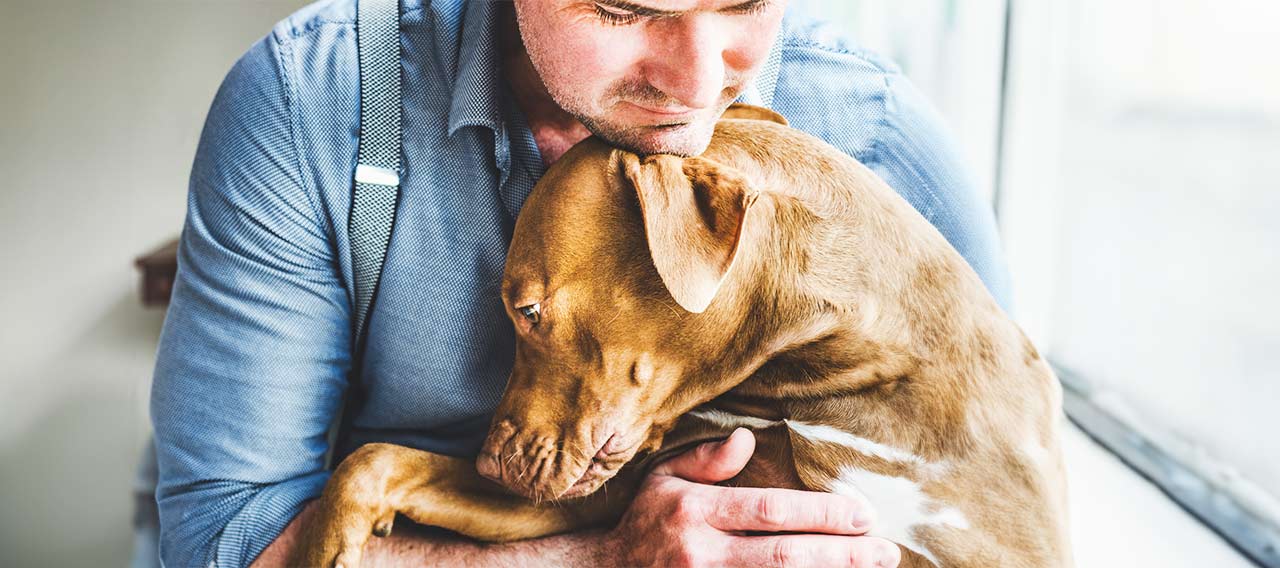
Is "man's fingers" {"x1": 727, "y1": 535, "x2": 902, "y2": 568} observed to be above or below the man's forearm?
above

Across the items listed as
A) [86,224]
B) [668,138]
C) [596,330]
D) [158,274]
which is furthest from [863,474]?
[86,224]

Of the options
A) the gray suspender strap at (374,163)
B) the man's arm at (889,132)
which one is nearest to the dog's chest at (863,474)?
the man's arm at (889,132)

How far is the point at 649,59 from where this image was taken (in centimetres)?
116

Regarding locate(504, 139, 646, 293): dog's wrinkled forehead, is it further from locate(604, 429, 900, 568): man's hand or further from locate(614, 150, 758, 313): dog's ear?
locate(604, 429, 900, 568): man's hand

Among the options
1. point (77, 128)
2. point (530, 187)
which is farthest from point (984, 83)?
point (77, 128)

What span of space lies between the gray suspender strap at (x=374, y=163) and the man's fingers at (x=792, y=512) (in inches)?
22.6

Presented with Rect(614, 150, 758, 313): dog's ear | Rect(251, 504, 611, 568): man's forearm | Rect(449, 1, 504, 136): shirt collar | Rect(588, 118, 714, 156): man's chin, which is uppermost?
Rect(449, 1, 504, 136): shirt collar

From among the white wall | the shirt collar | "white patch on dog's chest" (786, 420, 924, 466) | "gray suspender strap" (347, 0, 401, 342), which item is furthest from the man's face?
the white wall

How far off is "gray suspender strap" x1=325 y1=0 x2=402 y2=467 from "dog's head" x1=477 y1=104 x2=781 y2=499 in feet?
0.81

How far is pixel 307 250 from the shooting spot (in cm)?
137

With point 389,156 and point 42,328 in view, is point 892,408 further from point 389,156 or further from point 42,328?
point 42,328

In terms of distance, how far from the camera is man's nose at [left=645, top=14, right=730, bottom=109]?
44.3 inches

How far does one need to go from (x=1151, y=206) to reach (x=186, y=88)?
9.94ft

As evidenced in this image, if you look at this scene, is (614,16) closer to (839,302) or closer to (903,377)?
(839,302)
